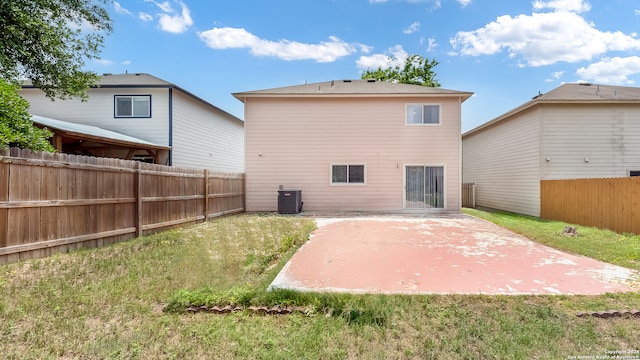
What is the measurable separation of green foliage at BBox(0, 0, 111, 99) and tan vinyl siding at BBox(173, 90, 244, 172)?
496 cm

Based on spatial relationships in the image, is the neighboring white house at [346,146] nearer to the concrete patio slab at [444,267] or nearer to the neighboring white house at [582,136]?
the neighboring white house at [582,136]

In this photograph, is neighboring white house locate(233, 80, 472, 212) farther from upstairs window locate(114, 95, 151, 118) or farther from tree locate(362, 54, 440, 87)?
tree locate(362, 54, 440, 87)

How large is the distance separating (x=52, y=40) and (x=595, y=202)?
→ 14947 mm

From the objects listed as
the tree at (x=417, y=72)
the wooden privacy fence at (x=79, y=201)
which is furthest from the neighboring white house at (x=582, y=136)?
the tree at (x=417, y=72)

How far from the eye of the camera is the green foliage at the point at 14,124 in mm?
4605

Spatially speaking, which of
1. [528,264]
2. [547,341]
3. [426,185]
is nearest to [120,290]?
[547,341]

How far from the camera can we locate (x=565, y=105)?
36.2ft

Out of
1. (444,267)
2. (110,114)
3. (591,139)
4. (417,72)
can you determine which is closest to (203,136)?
(110,114)

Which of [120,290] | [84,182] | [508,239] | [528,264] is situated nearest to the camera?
[120,290]

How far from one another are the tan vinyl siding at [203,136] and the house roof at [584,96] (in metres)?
14.3

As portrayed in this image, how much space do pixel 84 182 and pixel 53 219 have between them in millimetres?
889

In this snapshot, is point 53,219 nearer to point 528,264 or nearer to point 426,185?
point 528,264

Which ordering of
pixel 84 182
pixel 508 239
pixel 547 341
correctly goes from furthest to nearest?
pixel 508 239, pixel 84 182, pixel 547 341

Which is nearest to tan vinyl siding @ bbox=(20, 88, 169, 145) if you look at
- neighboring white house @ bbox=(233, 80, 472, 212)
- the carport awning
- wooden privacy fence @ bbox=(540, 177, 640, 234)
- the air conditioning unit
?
the carport awning
